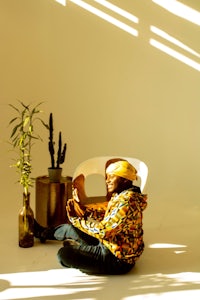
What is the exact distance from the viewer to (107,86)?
4.21m

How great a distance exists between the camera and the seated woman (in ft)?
7.39

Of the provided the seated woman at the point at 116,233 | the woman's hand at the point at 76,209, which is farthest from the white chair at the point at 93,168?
the seated woman at the point at 116,233

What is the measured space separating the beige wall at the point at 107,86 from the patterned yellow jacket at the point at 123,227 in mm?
1696

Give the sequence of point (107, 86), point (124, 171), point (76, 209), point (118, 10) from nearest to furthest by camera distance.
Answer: point (124, 171)
point (76, 209)
point (118, 10)
point (107, 86)

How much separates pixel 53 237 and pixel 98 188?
55.0 inches

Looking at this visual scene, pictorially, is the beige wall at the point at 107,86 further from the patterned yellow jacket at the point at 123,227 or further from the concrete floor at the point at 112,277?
the patterned yellow jacket at the point at 123,227

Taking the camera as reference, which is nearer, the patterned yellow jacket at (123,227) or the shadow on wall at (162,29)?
the patterned yellow jacket at (123,227)

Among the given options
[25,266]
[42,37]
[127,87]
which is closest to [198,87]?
[127,87]

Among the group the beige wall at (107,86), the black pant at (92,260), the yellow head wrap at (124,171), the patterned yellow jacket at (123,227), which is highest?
the beige wall at (107,86)

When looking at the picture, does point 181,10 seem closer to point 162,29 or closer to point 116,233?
point 162,29

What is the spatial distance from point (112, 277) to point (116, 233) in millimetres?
273

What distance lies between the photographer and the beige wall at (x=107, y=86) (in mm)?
4055

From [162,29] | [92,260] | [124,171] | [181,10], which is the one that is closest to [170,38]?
[162,29]

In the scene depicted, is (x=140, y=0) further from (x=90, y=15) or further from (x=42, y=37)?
(x=42, y=37)
